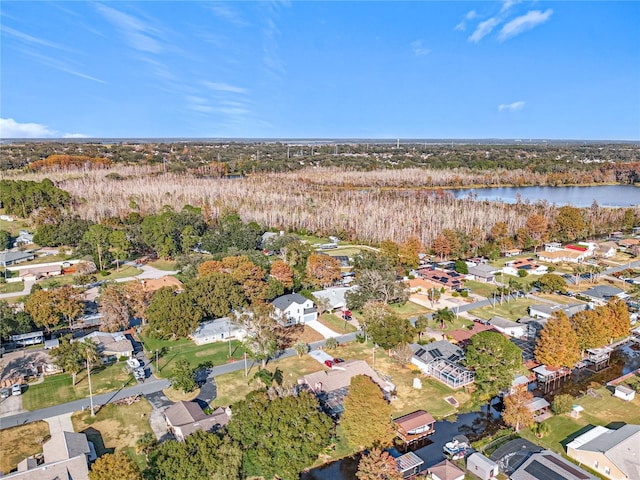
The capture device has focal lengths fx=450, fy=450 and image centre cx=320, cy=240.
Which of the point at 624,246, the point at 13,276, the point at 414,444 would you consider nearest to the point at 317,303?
the point at 414,444

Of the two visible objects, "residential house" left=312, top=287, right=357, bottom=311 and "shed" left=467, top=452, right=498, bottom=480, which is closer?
"shed" left=467, top=452, right=498, bottom=480

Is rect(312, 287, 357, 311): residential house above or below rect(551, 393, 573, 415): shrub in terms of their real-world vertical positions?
above

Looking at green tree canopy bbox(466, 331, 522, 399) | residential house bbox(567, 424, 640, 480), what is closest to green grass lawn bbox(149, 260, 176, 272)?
green tree canopy bbox(466, 331, 522, 399)

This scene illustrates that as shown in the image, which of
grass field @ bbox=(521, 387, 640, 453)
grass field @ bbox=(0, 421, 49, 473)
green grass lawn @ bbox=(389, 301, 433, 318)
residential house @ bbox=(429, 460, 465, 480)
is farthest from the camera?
green grass lawn @ bbox=(389, 301, 433, 318)

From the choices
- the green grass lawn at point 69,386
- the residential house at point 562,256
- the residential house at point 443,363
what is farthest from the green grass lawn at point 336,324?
the residential house at point 562,256

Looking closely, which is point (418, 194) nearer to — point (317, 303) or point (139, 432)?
point (317, 303)

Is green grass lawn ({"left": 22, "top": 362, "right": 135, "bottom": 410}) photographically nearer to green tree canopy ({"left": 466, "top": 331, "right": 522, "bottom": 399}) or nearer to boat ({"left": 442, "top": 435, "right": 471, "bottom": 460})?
boat ({"left": 442, "top": 435, "right": 471, "bottom": 460})

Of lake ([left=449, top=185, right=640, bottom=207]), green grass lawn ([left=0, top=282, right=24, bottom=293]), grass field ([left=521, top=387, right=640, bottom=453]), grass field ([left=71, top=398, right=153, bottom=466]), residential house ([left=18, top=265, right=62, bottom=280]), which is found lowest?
grass field ([left=521, top=387, right=640, bottom=453])
